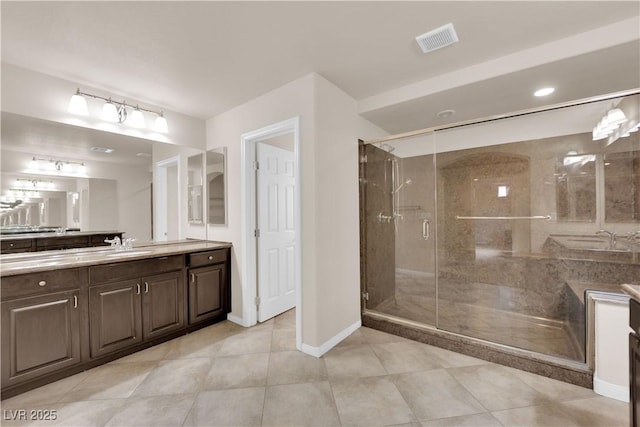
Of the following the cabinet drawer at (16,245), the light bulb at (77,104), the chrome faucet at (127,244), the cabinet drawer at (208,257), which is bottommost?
the cabinet drawer at (208,257)

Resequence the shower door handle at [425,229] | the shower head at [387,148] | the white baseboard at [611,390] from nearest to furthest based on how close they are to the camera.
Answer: the white baseboard at [611,390], the shower head at [387,148], the shower door handle at [425,229]

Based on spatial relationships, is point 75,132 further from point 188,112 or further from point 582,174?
point 582,174

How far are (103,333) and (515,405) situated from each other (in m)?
3.07

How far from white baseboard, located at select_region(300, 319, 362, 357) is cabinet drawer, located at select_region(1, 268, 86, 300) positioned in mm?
1905

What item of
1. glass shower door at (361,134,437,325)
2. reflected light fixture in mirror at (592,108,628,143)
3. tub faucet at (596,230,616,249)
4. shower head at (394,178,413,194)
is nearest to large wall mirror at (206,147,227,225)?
glass shower door at (361,134,437,325)

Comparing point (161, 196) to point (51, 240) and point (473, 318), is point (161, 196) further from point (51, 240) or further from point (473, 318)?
point (473, 318)

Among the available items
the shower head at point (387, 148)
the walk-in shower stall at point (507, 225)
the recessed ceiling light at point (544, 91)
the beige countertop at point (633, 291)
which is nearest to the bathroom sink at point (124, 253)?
the walk-in shower stall at point (507, 225)

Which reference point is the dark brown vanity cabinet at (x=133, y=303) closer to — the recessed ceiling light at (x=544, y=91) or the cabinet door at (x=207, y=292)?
the cabinet door at (x=207, y=292)

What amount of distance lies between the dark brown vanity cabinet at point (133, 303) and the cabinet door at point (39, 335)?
0.12 m

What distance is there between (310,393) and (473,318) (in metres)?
2.10

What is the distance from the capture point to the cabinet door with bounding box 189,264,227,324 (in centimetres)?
271

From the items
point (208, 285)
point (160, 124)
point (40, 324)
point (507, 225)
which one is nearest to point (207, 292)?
point (208, 285)

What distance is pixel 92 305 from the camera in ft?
6.71

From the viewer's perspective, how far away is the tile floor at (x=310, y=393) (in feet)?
5.07
